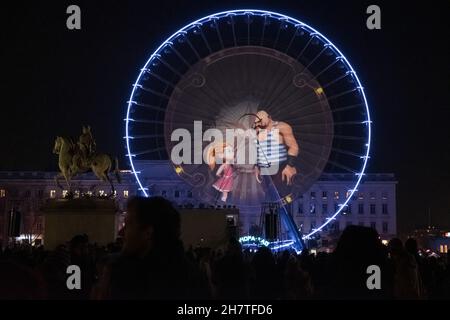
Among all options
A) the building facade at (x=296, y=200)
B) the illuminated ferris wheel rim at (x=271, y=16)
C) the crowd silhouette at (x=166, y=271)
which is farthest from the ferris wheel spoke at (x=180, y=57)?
the building facade at (x=296, y=200)

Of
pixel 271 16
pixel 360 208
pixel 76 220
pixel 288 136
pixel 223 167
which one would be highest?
pixel 271 16

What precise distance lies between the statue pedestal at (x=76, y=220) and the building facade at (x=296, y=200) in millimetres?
64655

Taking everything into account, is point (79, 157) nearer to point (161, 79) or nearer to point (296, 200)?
point (161, 79)

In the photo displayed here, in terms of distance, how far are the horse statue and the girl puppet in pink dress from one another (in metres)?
6.47

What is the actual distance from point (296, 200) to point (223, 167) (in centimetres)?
7187

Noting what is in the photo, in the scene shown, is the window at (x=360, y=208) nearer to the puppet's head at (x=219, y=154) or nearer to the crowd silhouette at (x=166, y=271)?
the puppet's head at (x=219, y=154)

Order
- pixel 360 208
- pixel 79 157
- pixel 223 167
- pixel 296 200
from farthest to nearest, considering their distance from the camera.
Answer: pixel 360 208, pixel 296 200, pixel 223 167, pixel 79 157

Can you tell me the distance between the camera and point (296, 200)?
338ft

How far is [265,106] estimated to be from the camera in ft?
106

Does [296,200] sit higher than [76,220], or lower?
higher

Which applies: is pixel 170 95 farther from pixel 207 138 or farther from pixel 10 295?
pixel 10 295

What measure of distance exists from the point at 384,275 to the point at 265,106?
2648 cm

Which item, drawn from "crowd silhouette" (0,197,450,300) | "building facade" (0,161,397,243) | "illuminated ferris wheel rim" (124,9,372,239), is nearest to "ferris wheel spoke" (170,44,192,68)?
"illuminated ferris wheel rim" (124,9,372,239)

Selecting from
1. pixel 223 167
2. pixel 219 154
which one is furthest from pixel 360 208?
pixel 219 154
